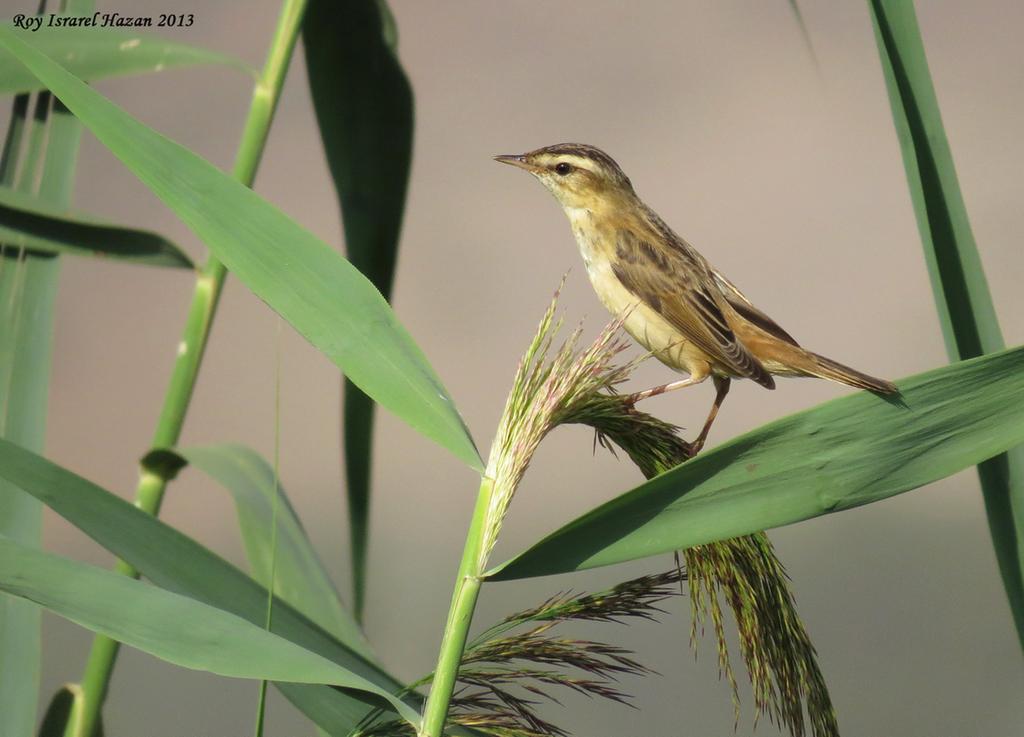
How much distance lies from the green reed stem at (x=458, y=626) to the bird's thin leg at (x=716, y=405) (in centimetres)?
50

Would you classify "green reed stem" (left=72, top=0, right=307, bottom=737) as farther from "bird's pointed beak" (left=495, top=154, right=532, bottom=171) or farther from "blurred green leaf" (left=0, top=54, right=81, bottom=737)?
"bird's pointed beak" (left=495, top=154, right=532, bottom=171)

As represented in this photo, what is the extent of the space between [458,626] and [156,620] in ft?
0.59

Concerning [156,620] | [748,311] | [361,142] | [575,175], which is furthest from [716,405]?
[156,620]

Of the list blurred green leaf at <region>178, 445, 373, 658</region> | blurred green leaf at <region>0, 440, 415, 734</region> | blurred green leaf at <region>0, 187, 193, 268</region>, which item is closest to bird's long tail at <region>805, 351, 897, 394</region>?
blurred green leaf at <region>0, 440, 415, 734</region>

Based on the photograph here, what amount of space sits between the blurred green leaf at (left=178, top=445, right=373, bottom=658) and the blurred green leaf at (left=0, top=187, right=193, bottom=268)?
24 centimetres

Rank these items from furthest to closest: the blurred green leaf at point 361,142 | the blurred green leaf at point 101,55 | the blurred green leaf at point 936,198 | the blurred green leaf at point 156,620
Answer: the blurred green leaf at point 361,142
the blurred green leaf at point 101,55
the blurred green leaf at point 936,198
the blurred green leaf at point 156,620

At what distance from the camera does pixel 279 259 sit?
2.41 feet

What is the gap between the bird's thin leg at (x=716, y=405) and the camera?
44.2 inches

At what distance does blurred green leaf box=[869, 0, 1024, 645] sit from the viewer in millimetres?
832

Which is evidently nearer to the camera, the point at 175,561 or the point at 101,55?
the point at 175,561

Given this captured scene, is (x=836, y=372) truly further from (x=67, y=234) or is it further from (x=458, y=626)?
(x=67, y=234)

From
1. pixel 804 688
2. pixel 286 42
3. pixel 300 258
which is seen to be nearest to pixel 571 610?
pixel 804 688

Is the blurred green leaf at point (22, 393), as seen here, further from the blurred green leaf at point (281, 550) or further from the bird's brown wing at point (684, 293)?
the bird's brown wing at point (684, 293)

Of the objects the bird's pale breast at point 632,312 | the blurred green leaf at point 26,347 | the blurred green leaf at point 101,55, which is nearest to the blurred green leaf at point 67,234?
the blurred green leaf at point 26,347
